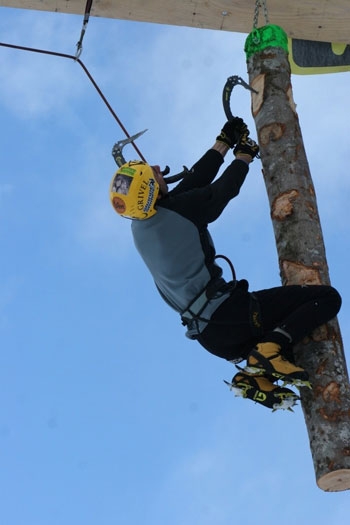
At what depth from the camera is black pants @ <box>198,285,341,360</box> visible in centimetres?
486

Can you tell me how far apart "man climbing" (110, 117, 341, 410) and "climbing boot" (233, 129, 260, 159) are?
220 mm

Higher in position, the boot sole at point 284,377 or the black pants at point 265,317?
the black pants at point 265,317

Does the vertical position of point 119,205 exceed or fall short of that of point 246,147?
it falls short

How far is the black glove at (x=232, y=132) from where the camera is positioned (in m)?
5.71

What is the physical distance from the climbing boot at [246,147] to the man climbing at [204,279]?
22 centimetres

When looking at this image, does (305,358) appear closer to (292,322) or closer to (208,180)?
(292,322)

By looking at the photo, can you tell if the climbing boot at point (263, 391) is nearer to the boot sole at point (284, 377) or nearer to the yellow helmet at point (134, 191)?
the boot sole at point (284, 377)

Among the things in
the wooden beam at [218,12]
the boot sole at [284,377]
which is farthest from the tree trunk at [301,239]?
the wooden beam at [218,12]

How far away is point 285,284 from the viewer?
17.3ft

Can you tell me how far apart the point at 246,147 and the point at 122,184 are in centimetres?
98

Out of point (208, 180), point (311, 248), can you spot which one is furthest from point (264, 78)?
point (311, 248)

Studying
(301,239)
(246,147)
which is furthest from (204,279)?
(246,147)

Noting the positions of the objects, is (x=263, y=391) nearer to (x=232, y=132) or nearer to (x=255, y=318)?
(x=255, y=318)

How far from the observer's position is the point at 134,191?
5012 millimetres
